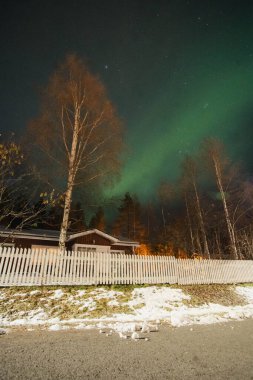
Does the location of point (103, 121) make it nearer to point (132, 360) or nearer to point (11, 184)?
point (11, 184)

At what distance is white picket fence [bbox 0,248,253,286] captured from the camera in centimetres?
922

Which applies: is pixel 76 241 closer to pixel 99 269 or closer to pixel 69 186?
pixel 69 186

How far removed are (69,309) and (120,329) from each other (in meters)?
2.54

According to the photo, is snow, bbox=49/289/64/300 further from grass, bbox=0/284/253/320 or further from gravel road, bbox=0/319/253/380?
gravel road, bbox=0/319/253/380

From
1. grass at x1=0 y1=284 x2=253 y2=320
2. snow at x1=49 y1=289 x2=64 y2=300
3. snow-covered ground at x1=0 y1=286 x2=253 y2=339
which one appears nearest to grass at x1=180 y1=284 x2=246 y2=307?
grass at x1=0 y1=284 x2=253 y2=320

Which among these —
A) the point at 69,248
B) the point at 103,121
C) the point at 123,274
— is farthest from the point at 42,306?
the point at 69,248

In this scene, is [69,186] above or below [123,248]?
above

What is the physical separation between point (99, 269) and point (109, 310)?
3398 millimetres

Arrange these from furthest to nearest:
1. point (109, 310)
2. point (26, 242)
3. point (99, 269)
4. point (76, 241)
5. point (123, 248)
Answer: point (123, 248) → point (76, 241) → point (26, 242) → point (99, 269) → point (109, 310)

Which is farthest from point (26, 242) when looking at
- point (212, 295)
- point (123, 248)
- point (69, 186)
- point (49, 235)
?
point (212, 295)

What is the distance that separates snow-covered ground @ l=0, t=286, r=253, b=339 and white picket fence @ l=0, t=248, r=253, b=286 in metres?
0.79

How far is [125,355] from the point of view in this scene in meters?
Result: 3.64

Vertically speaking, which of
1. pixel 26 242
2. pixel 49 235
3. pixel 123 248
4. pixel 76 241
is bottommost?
pixel 123 248

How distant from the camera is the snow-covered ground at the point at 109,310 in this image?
565 centimetres
